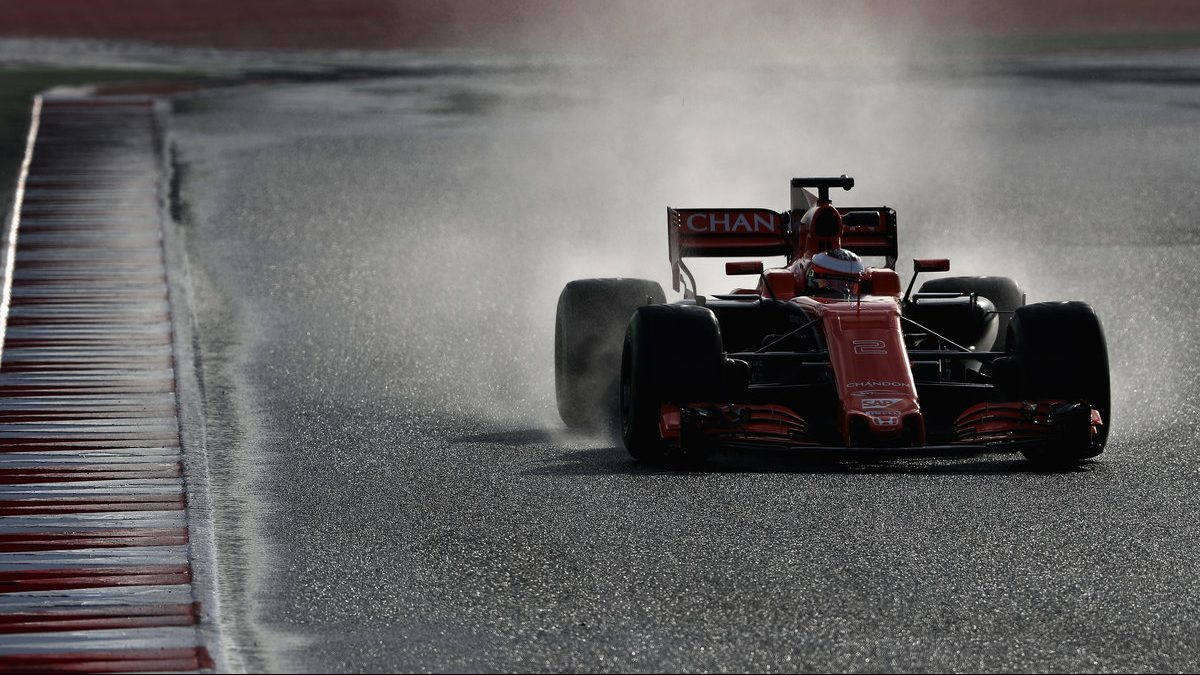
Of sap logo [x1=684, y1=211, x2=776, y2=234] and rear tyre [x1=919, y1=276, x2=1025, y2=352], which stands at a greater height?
sap logo [x1=684, y1=211, x2=776, y2=234]

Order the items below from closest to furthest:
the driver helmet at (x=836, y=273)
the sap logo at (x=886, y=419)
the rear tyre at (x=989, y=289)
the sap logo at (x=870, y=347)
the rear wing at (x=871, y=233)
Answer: the sap logo at (x=886, y=419), the sap logo at (x=870, y=347), the driver helmet at (x=836, y=273), the rear tyre at (x=989, y=289), the rear wing at (x=871, y=233)

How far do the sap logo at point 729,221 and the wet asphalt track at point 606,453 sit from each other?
54.7 inches

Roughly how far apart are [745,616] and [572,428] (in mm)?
4080

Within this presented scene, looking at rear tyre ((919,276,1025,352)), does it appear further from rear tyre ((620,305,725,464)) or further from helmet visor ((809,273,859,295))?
rear tyre ((620,305,725,464))

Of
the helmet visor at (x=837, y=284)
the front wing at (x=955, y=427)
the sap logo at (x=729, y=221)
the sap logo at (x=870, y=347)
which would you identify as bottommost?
the front wing at (x=955, y=427)

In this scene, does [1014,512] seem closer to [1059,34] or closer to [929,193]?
[929,193]

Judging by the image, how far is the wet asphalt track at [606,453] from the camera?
24.3 feet

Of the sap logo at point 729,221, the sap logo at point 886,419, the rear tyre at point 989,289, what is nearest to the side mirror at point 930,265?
the rear tyre at point 989,289

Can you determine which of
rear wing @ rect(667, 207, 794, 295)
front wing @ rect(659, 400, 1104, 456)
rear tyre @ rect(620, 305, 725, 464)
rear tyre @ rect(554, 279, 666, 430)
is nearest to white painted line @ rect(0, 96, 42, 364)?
rear tyre @ rect(554, 279, 666, 430)

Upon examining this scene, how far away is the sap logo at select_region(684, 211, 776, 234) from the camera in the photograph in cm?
1261

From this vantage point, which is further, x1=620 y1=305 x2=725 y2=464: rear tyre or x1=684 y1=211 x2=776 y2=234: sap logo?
x1=684 y1=211 x2=776 y2=234: sap logo

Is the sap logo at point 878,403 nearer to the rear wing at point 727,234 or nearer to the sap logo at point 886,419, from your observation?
the sap logo at point 886,419

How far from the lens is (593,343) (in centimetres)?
1171

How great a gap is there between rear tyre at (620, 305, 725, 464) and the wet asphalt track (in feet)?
0.58
